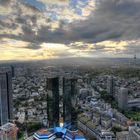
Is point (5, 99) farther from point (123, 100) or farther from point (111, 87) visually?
point (111, 87)

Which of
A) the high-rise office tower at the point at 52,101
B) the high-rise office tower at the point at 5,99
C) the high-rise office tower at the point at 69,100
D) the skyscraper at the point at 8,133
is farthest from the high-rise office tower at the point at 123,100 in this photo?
the skyscraper at the point at 8,133

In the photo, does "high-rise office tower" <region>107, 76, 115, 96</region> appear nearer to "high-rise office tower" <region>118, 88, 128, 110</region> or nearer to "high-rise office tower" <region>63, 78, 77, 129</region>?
"high-rise office tower" <region>118, 88, 128, 110</region>

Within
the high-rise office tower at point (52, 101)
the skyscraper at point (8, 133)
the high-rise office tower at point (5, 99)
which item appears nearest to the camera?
the skyscraper at point (8, 133)

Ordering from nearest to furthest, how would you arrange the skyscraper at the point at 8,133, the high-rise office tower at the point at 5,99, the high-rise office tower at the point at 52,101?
the skyscraper at the point at 8,133
the high-rise office tower at the point at 52,101
the high-rise office tower at the point at 5,99

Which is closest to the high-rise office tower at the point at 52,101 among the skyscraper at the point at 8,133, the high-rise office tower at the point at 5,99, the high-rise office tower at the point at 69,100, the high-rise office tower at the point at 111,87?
the high-rise office tower at the point at 69,100

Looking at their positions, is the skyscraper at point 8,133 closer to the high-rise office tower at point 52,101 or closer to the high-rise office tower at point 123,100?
the high-rise office tower at point 52,101

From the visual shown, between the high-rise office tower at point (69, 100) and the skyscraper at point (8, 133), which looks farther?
the high-rise office tower at point (69, 100)

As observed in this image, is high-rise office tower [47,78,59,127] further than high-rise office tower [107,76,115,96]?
No

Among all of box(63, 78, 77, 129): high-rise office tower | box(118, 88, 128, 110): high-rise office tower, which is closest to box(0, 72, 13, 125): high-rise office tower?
box(63, 78, 77, 129): high-rise office tower
